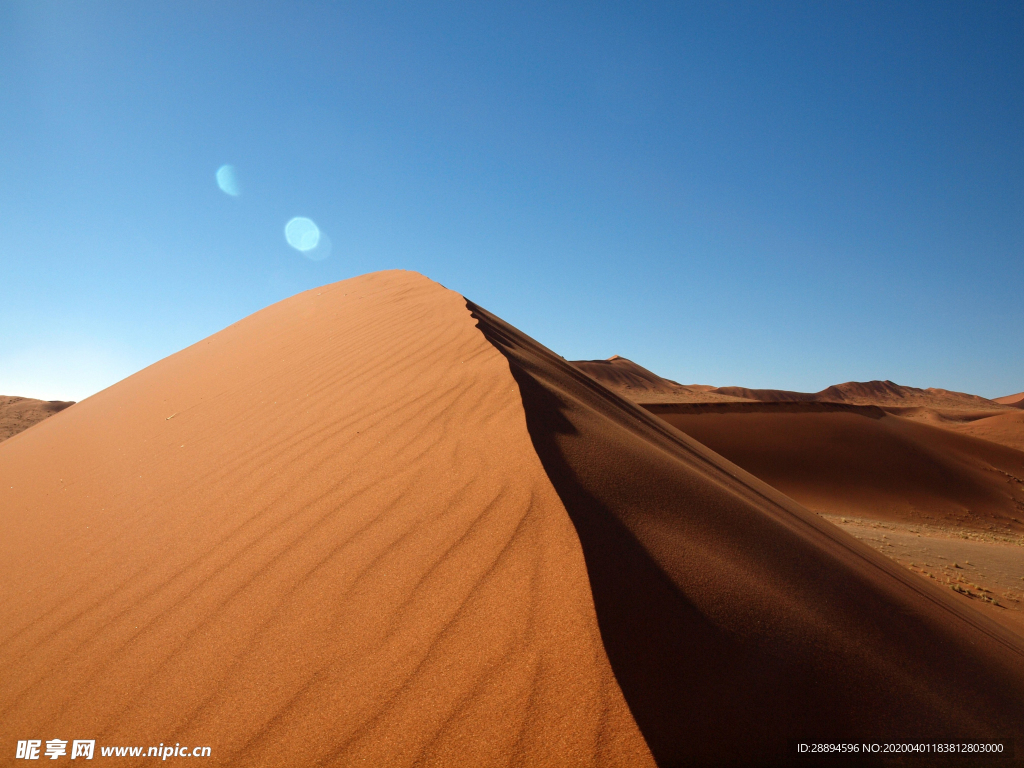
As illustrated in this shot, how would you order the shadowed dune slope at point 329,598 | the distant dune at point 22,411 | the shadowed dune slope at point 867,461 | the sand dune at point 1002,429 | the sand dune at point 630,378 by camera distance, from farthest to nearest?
the sand dune at point 630,378
the sand dune at point 1002,429
the distant dune at point 22,411
the shadowed dune slope at point 867,461
the shadowed dune slope at point 329,598

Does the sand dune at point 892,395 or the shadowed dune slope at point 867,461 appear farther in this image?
the sand dune at point 892,395

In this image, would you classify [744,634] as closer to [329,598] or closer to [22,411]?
[329,598]

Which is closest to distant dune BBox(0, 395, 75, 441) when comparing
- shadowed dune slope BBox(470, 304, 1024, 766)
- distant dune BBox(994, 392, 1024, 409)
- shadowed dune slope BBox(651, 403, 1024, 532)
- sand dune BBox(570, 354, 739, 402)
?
shadowed dune slope BBox(470, 304, 1024, 766)

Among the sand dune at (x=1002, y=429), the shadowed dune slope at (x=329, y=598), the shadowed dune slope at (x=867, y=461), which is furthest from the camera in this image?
the sand dune at (x=1002, y=429)

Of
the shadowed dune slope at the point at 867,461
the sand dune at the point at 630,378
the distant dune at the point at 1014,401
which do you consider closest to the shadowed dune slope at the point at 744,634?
the shadowed dune slope at the point at 867,461

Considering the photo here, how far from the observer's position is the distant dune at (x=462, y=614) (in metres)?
1.20

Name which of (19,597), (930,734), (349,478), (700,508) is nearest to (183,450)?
(19,597)

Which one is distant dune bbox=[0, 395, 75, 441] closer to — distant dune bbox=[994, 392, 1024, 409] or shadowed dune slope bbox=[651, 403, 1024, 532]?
shadowed dune slope bbox=[651, 403, 1024, 532]

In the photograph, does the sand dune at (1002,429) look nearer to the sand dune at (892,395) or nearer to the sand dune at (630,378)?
the sand dune at (630,378)

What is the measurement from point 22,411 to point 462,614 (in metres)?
31.3

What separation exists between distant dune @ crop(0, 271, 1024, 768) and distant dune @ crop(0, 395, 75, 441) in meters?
21.5

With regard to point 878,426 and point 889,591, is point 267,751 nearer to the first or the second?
point 889,591

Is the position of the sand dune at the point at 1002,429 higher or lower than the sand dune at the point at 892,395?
lower

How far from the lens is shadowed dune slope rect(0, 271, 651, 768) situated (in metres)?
1.19
